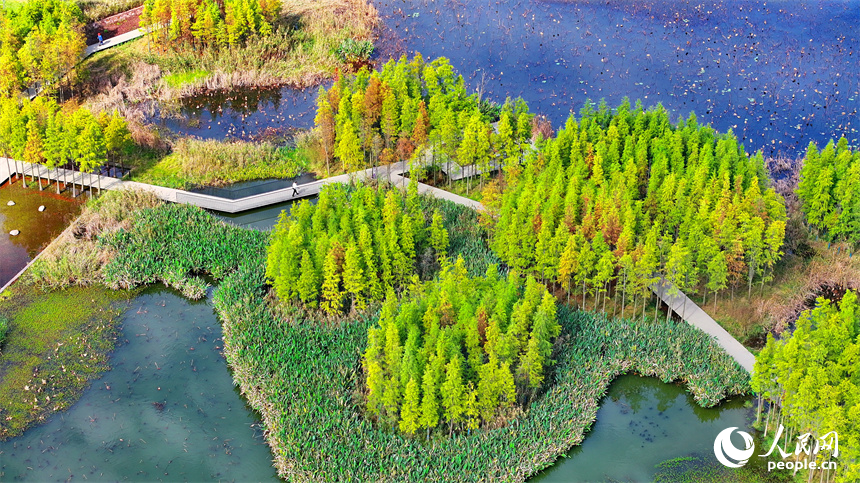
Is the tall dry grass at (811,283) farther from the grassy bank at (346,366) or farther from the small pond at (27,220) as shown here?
the small pond at (27,220)

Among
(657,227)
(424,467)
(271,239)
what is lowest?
(424,467)

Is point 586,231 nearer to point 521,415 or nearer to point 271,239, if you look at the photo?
point 521,415

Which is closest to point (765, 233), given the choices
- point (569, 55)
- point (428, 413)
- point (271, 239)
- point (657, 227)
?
point (657, 227)

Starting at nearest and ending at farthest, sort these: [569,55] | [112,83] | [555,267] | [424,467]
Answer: [424,467] < [555,267] < [112,83] < [569,55]

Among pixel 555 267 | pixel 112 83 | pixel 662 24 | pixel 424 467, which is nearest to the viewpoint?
pixel 424 467

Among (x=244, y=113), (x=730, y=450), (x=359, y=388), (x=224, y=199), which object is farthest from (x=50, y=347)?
(x=730, y=450)

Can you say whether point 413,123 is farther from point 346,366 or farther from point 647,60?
point 647,60
